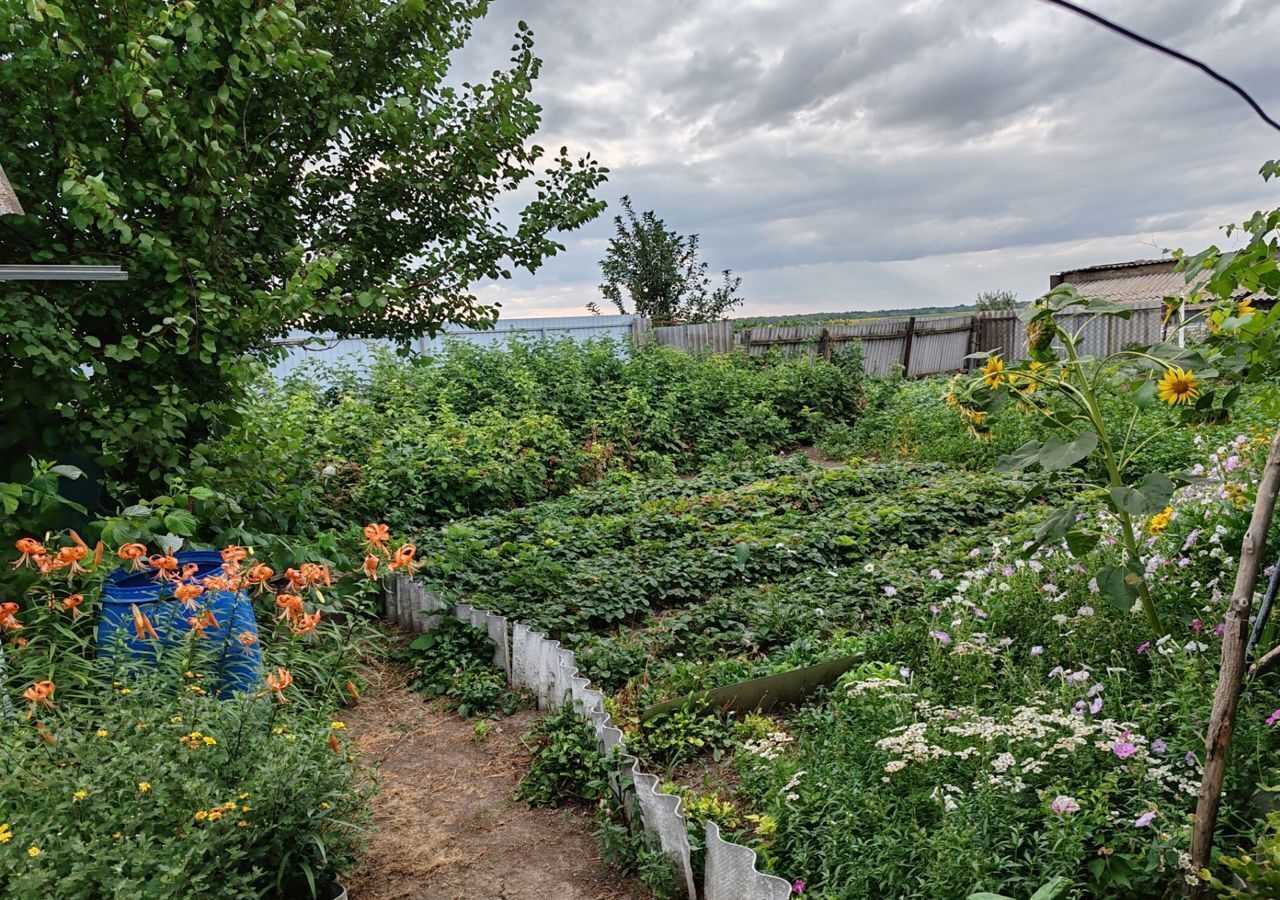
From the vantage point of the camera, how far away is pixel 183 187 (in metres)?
4.06

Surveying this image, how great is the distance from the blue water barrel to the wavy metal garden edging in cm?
112

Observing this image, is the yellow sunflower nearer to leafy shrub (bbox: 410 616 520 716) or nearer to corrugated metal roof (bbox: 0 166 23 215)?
leafy shrub (bbox: 410 616 520 716)

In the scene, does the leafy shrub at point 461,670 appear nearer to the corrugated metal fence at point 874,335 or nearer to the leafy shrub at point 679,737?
the leafy shrub at point 679,737

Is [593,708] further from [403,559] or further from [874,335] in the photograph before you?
[874,335]

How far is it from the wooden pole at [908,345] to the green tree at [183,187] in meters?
11.9

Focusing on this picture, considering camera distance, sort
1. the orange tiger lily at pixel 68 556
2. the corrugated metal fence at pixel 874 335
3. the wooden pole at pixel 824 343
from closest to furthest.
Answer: the orange tiger lily at pixel 68 556
the corrugated metal fence at pixel 874 335
the wooden pole at pixel 824 343

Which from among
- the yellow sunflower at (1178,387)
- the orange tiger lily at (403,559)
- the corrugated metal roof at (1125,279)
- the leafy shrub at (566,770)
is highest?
the corrugated metal roof at (1125,279)

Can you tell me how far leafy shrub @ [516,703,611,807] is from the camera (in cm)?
294

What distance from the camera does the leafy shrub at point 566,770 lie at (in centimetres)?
294

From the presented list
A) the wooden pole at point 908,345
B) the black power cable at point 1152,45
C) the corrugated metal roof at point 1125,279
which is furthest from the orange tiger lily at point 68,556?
the corrugated metal roof at point 1125,279

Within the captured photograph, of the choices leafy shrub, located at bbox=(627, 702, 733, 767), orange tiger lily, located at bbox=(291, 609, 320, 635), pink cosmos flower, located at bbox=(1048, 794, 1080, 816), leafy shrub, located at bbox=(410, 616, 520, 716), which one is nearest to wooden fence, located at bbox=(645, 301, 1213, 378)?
leafy shrub, located at bbox=(410, 616, 520, 716)

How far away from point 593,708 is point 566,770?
0.25 m

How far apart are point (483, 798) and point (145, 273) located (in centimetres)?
294

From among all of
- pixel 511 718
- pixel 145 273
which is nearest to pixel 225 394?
pixel 145 273
